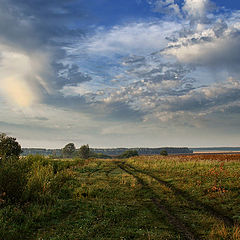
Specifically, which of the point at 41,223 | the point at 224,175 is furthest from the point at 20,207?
the point at 224,175

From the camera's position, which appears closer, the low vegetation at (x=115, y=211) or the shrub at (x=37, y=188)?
the low vegetation at (x=115, y=211)

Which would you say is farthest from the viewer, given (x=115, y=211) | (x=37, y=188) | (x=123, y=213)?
(x=37, y=188)

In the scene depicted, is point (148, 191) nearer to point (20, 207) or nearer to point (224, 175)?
point (224, 175)

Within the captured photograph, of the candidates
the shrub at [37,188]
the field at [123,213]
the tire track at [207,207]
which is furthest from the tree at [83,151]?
the shrub at [37,188]

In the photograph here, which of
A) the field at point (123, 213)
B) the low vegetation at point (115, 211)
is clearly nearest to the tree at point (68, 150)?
the field at point (123, 213)

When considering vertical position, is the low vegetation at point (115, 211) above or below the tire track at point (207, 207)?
above

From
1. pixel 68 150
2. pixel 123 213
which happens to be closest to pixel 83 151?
pixel 68 150

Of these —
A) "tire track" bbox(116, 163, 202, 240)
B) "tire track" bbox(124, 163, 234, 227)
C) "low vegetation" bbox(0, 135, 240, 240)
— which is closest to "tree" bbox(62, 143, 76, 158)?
"low vegetation" bbox(0, 135, 240, 240)

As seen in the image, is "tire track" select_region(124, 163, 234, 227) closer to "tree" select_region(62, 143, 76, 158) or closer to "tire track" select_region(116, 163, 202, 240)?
"tire track" select_region(116, 163, 202, 240)

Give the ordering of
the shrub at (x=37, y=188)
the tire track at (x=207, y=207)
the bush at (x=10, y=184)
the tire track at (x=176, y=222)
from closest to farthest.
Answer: the tire track at (x=176, y=222)
the tire track at (x=207, y=207)
the bush at (x=10, y=184)
the shrub at (x=37, y=188)

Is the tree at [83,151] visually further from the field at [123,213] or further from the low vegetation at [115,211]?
the low vegetation at [115,211]

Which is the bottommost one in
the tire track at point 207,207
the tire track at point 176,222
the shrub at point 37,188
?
the tire track at point 207,207

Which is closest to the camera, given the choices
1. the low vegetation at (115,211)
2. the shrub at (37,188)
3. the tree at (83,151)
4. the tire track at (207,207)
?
the low vegetation at (115,211)

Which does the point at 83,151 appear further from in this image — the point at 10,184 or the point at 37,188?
the point at 10,184
